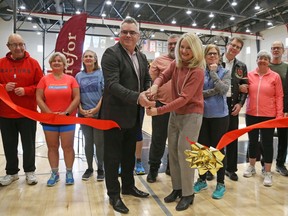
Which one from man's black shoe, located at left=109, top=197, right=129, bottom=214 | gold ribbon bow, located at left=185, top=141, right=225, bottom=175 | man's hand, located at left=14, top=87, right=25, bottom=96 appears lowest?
man's black shoe, located at left=109, top=197, right=129, bottom=214

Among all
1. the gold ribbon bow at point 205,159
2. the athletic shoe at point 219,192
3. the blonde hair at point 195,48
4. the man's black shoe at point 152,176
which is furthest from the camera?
the man's black shoe at point 152,176

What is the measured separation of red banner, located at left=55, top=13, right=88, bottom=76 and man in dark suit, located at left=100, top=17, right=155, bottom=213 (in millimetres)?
1597

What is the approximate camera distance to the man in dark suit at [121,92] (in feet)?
7.14

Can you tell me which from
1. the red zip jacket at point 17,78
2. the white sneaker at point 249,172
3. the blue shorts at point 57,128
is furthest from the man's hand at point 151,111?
the white sneaker at point 249,172

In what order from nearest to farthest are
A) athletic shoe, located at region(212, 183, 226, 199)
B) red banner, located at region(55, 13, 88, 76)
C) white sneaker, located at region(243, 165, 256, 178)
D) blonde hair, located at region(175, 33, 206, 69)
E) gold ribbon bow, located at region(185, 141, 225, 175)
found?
gold ribbon bow, located at region(185, 141, 225, 175)
blonde hair, located at region(175, 33, 206, 69)
athletic shoe, located at region(212, 183, 226, 199)
white sneaker, located at region(243, 165, 256, 178)
red banner, located at region(55, 13, 88, 76)

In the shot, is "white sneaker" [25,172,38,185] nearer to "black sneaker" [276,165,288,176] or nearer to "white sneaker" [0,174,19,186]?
"white sneaker" [0,174,19,186]

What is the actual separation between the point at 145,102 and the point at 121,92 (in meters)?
0.22

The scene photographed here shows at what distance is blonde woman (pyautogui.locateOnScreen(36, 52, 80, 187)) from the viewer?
2.75 m

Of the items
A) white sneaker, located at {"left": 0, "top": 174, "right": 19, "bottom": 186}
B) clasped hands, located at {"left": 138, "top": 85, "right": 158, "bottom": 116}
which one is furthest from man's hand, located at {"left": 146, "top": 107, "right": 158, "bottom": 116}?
white sneaker, located at {"left": 0, "top": 174, "right": 19, "bottom": 186}

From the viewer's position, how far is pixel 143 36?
14773 mm

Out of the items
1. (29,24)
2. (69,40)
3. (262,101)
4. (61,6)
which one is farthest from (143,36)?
(262,101)

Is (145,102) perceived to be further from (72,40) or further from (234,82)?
(72,40)

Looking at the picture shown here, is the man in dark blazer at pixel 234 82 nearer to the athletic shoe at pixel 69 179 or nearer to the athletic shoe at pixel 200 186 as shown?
the athletic shoe at pixel 200 186

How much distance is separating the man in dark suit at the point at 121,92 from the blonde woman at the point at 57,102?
63 centimetres
